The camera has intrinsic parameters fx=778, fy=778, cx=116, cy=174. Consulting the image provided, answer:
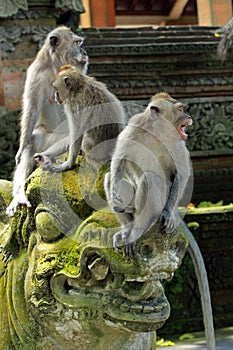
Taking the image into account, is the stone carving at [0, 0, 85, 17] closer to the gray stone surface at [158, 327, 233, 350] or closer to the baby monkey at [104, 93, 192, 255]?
the gray stone surface at [158, 327, 233, 350]

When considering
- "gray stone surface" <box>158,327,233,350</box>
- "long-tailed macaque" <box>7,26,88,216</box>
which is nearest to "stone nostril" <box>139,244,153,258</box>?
"long-tailed macaque" <box>7,26,88,216</box>

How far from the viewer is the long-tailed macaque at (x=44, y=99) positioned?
481cm

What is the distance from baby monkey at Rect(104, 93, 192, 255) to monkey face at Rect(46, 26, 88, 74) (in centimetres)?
157

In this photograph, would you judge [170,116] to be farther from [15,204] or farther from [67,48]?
[67,48]

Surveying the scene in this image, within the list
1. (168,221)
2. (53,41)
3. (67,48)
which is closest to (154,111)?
(168,221)

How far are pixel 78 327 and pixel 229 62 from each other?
7521 millimetres

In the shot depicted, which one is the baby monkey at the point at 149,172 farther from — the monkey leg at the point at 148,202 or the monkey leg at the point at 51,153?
the monkey leg at the point at 51,153

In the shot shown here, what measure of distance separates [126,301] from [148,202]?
1.37 ft

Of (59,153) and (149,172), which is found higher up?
(59,153)

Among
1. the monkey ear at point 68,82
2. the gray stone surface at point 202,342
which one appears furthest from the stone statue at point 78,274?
the gray stone surface at point 202,342

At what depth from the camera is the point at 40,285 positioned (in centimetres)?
327

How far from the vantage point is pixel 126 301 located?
10.1 feet

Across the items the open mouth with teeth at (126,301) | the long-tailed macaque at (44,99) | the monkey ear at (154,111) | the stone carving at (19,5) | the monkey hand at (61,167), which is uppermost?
the stone carving at (19,5)

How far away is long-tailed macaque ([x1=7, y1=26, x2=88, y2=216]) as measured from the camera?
4.81 metres
